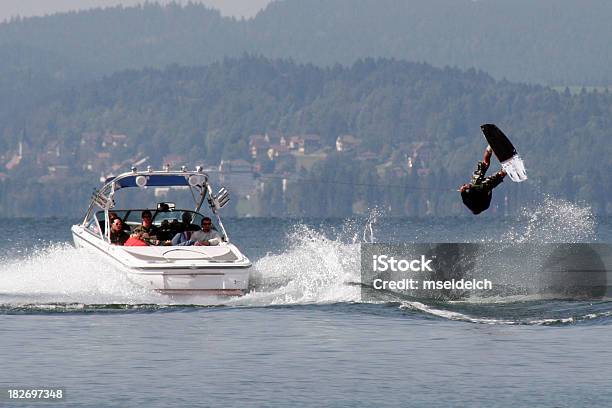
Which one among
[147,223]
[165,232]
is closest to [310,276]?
[165,232]

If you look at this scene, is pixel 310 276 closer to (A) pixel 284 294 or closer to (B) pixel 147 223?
(A) pixel 284 294

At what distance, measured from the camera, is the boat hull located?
26.9m

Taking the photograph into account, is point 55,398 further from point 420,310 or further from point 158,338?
point 420,310

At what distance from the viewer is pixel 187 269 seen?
88.3 feet

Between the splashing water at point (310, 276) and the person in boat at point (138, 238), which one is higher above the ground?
the person in boat at point (138, 238)

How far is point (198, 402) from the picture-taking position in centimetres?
1806

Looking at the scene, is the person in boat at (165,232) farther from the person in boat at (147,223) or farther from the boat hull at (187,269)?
the boat hull at (187,269)

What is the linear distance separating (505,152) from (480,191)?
1.29m

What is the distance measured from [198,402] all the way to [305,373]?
2325 mm

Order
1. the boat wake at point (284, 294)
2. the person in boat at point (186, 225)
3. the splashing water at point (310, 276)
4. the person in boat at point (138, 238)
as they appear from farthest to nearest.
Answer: the person in boat at point (186, 225), the person in boat at point (138, 238), the splashing water at point (310, 276), the boat wake at point (284, 294)

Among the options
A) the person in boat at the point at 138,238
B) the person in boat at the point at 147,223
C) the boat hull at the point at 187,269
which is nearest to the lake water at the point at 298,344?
the boat hull at the point at 187,269

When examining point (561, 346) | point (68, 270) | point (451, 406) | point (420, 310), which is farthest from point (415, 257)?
point (68, 270)

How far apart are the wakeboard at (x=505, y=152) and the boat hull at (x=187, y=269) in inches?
197

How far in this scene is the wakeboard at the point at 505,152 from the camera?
27016mm
